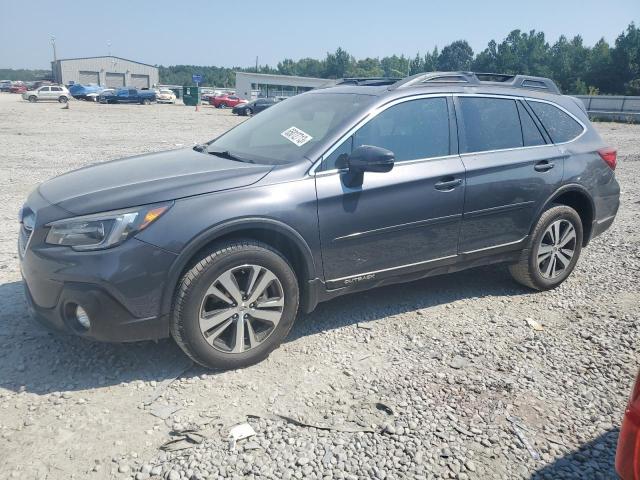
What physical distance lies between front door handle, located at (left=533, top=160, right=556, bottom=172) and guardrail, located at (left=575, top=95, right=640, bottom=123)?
3189 centimetres

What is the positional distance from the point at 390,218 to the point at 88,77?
107 meters

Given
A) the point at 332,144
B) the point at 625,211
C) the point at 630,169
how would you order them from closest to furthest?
the point at 332,144, the point at 625,211, the point at 630,169

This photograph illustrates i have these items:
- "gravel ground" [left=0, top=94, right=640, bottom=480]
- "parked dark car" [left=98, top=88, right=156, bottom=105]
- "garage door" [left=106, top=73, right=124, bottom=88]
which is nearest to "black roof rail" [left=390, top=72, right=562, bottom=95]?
"gravel ground" [left=0, top=94, right=640, bottom=480]

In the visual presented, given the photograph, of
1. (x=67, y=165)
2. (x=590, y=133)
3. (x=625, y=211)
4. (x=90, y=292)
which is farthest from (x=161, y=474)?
(x=67, y=165)

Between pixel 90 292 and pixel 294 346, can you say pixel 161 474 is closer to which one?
pixel 90 292

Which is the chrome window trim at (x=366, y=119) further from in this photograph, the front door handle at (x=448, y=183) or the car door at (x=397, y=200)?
the front door handle at (x=448, y=183)

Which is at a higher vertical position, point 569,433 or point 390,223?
point 390,223

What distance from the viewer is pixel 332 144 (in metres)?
3.64

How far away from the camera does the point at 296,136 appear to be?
3.97 metres

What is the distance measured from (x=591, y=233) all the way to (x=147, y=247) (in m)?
4.08

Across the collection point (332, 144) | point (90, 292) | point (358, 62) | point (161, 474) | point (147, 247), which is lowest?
point (161, 474)

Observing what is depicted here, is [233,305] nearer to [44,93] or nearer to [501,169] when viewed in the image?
[501,169]

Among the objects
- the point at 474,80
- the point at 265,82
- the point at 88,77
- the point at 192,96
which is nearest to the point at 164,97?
the point at 192,96

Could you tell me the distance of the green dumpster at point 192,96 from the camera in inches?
2066
